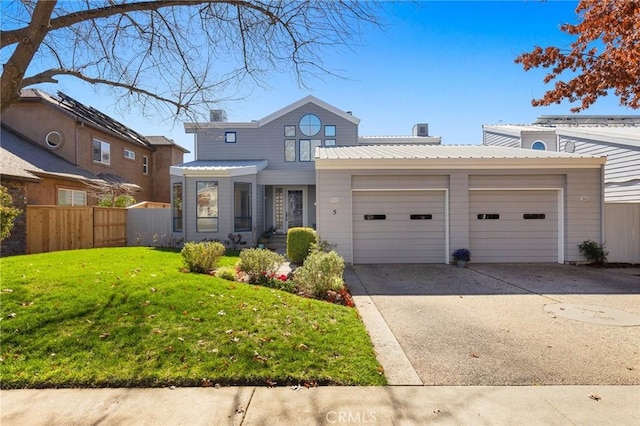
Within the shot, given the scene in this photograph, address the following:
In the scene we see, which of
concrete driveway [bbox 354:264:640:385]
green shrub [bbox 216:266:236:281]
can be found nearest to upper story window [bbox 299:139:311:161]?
concrete driveway [bbox 354:264:640:385]

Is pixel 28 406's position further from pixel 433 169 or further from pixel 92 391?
pixel 433 169

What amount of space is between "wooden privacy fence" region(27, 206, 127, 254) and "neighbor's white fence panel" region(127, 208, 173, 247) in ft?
1.24

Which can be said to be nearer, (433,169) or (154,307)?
(154,307)

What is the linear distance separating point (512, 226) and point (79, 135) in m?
19.4

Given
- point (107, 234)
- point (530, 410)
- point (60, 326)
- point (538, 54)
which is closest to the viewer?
point (530, 410)

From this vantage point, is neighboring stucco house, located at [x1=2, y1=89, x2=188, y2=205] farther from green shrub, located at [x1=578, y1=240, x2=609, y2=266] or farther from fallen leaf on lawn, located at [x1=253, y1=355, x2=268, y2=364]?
green shrub, located at [x1=578, y1=240, x2=609, y2=266]

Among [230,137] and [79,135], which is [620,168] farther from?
[79,135]

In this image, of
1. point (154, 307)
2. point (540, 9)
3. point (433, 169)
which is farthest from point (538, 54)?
point (154, 307)

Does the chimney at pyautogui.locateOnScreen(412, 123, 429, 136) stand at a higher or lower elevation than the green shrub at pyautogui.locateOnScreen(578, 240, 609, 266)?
higher

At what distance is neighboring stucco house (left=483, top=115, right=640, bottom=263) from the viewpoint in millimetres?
10211

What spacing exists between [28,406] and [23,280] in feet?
13.1

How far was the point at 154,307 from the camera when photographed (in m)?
4.98

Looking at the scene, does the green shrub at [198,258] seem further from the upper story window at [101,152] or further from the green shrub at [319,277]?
the upper story window at [101,152]

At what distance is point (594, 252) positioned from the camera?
9945mm
